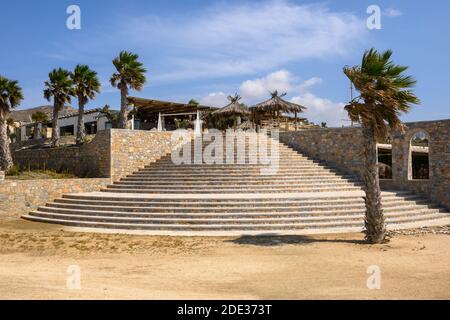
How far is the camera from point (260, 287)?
7.20m

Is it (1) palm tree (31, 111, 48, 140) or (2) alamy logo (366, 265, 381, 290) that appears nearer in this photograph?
(2) alamy logo (366, 265, 381, 290)

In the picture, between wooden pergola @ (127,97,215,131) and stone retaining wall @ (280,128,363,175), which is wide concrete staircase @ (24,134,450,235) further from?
wooden pergola @ (127,97,215,131)

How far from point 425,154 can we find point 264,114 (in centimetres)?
1190

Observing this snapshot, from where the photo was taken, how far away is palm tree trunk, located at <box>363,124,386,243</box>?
11.4 metres

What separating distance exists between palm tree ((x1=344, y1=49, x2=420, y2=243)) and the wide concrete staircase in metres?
1.91

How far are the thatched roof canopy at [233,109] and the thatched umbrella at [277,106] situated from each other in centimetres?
98

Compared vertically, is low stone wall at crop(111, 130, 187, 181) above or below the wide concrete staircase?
above

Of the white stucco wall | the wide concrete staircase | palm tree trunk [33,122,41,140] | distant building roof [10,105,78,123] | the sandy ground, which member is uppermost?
distant building roof [10,105,78,123]

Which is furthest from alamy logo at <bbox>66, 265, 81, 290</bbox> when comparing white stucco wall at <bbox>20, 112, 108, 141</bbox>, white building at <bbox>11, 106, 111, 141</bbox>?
white stucco wall at <bbox>20, 112, 108, 141</bbox>

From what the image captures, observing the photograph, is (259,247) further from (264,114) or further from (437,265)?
(264,114)

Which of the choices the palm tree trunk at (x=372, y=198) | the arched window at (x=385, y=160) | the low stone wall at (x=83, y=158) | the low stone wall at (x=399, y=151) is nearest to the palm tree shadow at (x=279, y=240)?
the palm tree trunk at (x=372, y=198)

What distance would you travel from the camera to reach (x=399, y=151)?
19.8 metres

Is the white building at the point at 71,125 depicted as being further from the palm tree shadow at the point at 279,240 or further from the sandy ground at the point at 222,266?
the palm tree shadow at the point at 279,240

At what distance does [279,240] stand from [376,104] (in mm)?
4970
